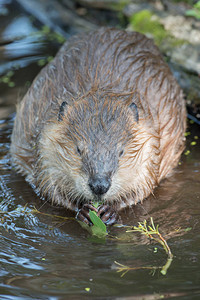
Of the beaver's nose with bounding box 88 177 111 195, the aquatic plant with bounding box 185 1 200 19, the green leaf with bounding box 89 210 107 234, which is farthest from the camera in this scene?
the aquatic plant with bounding box 185 1 200 19

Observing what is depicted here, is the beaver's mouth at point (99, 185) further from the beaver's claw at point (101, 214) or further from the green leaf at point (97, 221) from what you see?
the beaver's claw at point (101, 214)

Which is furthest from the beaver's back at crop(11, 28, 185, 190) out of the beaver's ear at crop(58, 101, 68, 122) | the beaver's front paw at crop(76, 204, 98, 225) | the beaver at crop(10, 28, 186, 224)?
the beaver's front paw at crop(76, 204, 98, 225)

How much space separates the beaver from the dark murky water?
0.14 metres

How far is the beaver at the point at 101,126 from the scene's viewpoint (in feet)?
13.0

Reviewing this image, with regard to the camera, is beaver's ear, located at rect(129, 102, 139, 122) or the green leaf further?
beaver's ear, located at rect(129, 102, 139, 122)

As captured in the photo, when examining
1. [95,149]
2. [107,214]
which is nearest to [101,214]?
[107,214]

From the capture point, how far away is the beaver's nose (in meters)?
3.67

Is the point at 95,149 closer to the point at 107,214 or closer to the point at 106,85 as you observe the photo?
the point at 107,214

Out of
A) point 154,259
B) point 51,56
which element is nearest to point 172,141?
point 154,259

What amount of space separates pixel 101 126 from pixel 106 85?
70 centimetres

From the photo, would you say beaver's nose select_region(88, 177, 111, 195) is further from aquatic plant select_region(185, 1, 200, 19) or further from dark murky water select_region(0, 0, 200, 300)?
aquatic plant select_region(185, 1, 200, 19)

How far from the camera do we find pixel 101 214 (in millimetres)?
4250

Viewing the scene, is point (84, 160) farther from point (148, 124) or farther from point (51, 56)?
point (51, 56)

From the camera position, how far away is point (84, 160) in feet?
12.7
